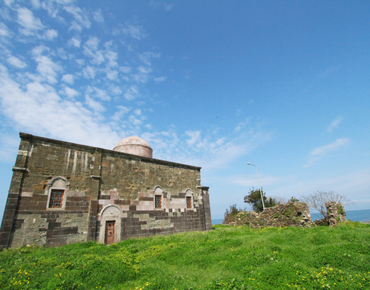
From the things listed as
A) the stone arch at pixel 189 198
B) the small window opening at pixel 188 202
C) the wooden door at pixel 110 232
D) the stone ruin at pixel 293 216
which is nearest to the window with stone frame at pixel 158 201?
the stone arch at pixel 189 198

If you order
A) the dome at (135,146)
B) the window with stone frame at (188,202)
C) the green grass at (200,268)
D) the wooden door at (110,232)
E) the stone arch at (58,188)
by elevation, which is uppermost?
the dome at (135,146)

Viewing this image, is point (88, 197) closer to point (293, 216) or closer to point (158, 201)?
point (158, 201)

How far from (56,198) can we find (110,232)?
4269 millimetres

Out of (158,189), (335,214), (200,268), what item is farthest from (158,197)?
(335,214)

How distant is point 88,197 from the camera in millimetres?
13898

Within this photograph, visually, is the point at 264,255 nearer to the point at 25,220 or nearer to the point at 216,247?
the point at 216,247

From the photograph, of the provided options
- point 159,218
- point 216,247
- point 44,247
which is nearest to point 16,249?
point 44,247

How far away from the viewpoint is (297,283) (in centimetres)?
593

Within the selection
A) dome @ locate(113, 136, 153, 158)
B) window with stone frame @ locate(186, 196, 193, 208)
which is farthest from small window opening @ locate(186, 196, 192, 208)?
dome @ locate(113, 136, 153, 158)

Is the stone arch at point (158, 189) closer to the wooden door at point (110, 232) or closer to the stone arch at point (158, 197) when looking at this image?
the stone arch at point (158, 197)

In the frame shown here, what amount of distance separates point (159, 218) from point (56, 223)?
7.60 m

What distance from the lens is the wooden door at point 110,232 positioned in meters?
14.1

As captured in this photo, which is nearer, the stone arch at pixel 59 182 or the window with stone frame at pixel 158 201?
the stone arch at pixel 59 182

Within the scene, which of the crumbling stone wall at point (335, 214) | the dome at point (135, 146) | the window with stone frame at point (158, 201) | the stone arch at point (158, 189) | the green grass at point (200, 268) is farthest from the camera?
the dome at point (135, 146)
